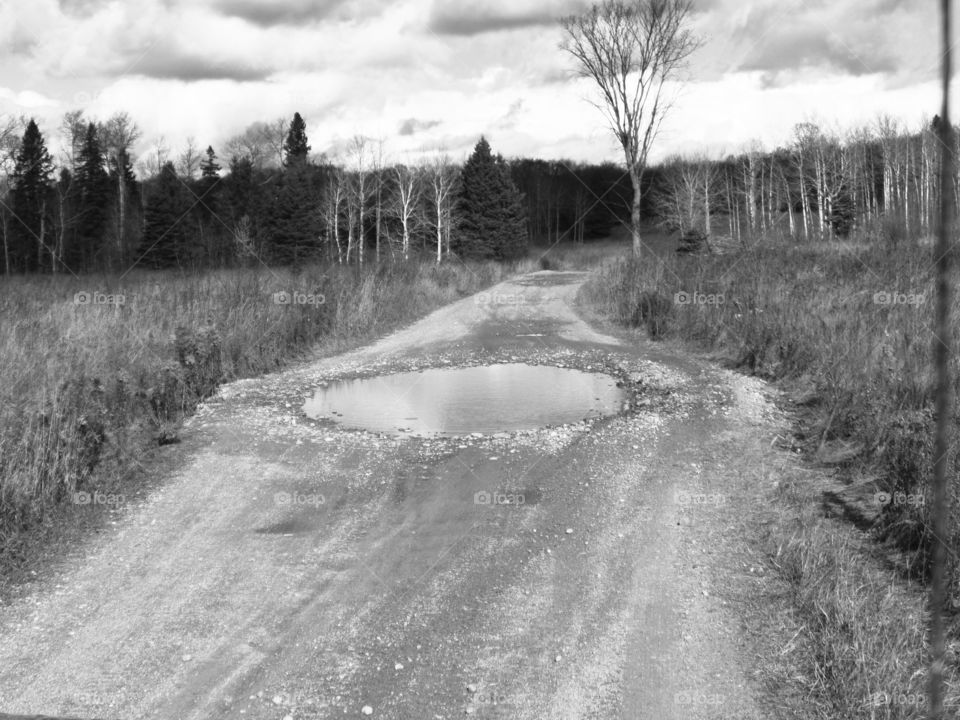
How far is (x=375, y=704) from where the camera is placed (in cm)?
328

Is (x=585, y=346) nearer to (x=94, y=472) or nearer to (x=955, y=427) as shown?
(x=955, y=427)

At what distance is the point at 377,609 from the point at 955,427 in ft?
14.6

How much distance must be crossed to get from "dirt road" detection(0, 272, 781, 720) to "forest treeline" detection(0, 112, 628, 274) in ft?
82.3

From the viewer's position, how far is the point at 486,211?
42.3 m

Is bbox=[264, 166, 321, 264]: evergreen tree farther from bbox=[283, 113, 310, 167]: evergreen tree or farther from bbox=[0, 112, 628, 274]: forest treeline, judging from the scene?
bbox=[283, 113, 310, 167]: evergreen tree

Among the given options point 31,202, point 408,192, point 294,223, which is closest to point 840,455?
point 408,192

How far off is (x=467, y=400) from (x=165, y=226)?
4535 cm

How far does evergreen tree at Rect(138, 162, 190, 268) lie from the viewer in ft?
152

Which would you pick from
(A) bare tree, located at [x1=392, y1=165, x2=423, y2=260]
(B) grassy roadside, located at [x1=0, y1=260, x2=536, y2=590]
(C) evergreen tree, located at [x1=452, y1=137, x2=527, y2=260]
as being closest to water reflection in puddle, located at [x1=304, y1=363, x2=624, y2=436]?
(B) grassy roadside, located at [x1=0, y1=260, x2=536, y2=590]

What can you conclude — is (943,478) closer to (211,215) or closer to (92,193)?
(211,215)

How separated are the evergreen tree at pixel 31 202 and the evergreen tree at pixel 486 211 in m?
27.2

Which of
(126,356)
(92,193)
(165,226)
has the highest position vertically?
(92,193)

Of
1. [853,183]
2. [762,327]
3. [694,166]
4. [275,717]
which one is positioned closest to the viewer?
[275,717]

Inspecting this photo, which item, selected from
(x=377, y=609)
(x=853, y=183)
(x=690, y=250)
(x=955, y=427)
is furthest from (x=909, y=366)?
(x=853, y=183)
